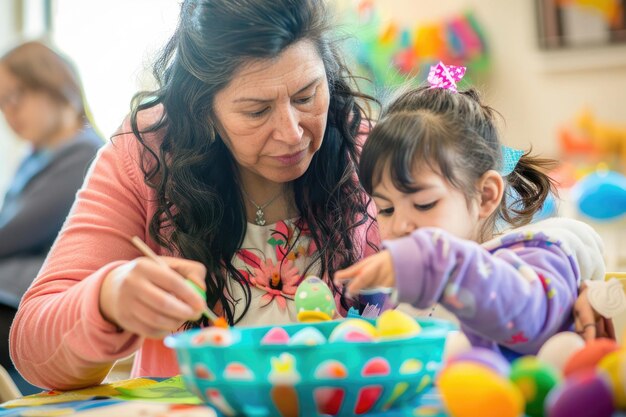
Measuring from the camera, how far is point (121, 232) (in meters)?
1.17

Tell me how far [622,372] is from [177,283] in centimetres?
40

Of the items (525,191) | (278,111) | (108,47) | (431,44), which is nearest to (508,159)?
(525,191)

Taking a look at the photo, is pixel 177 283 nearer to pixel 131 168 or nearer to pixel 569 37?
pixel 131 168

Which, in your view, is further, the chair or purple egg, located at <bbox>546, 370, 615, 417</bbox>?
the chair

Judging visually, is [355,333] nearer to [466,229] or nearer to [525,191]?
[466,229]

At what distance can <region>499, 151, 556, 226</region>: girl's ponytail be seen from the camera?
46.8 inches

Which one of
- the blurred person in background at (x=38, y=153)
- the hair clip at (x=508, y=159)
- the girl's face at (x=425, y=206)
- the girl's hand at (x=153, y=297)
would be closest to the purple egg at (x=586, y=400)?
the girl's hand at (x=153, y=297)

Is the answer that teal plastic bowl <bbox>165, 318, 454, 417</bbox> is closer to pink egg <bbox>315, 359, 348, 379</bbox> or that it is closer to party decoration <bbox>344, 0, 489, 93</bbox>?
pink egg <bbox>315, 359, 348, 379</bbox>

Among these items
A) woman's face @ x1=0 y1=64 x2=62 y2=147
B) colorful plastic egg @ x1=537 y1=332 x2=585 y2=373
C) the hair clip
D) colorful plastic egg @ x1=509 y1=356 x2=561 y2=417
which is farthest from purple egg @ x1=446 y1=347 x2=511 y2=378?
woman's face @ x1=0 y1=64 x2=62 y2=147

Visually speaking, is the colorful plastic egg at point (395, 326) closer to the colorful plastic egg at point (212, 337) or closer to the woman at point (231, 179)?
the colorful plastic egg at point (212, 337)

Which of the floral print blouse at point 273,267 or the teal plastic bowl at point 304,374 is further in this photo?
the floral print blouse at point 273,267

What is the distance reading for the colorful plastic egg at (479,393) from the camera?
0.56m

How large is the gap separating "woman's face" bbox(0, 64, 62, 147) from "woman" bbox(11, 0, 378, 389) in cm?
132

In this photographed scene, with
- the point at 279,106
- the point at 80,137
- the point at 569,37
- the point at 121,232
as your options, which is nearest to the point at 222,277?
the point at 121,232
